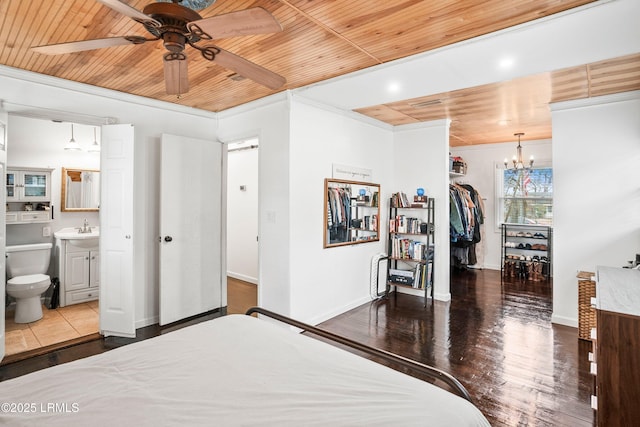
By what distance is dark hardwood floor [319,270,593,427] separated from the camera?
2.20 meters

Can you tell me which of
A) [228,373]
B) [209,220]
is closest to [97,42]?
[228,373]

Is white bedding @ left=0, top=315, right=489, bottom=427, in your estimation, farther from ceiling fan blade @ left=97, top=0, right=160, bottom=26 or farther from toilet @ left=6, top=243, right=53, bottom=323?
toilet @ left=6, top=243, right=53, bottom=323

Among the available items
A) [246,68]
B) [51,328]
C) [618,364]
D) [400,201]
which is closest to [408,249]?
[400,201]

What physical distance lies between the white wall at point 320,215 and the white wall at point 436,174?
0.68 meters

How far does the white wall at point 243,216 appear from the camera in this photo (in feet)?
18.1

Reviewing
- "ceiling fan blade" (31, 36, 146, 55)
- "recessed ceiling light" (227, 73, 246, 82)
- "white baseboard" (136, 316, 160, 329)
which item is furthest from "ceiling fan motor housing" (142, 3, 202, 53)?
"white baseboard" (136, 316, 160, 329)

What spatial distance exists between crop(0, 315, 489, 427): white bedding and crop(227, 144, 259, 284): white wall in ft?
13.0

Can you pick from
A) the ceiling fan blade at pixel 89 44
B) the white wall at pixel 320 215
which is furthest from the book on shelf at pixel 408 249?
the ceiling fan blade at pixel 89 44

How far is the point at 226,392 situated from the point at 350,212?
314 cm

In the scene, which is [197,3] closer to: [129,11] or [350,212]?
[129,11]

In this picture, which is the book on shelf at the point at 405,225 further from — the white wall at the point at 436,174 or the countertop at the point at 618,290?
the countertop at the point at 618,290

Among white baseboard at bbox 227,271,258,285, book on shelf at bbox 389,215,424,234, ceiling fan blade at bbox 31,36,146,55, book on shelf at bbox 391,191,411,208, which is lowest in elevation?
white baseboard at bbox 227,271,258,285

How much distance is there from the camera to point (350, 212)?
4211 millimetres

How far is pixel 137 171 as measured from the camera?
11.6ft
